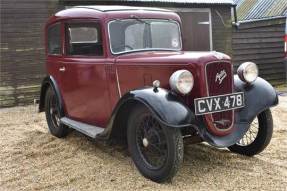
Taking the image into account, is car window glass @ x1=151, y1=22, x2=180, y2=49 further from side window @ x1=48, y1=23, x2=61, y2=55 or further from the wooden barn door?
the wooden barn door

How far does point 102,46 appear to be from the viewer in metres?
5.47

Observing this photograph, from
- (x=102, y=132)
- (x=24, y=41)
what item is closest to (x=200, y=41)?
(x=24, y=41)

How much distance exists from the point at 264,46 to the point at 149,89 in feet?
33.4

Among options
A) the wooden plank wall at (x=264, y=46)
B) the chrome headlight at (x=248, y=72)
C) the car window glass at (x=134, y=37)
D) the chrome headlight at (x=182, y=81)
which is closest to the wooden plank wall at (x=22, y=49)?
the car window glass at (x=134, y=37)

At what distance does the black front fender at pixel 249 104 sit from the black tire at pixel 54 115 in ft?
8.69

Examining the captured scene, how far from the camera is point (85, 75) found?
578 centimetres

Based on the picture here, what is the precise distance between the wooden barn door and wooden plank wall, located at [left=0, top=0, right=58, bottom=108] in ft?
14.1

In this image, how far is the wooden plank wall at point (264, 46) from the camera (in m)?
13.5

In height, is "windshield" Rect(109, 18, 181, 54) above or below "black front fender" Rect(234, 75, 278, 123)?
above

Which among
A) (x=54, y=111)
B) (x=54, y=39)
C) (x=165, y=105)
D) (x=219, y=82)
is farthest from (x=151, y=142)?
(x=54, y=39)

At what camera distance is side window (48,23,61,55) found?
643 centimetres

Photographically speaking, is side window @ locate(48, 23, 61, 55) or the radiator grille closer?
the radiator grille

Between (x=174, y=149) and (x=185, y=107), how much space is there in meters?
0.42

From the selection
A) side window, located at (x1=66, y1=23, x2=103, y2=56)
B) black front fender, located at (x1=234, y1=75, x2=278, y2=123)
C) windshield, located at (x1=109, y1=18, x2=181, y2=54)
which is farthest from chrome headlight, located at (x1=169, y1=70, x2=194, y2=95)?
side window, located at (x1=66, y1=23, x2=103, y2=56)
